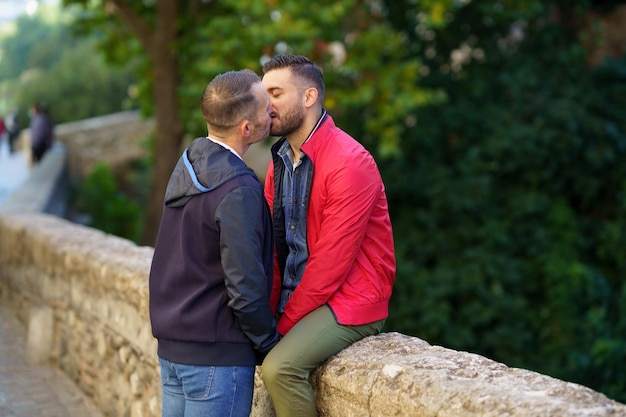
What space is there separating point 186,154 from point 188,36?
10495 mm

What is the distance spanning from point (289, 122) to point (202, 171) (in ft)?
1.43

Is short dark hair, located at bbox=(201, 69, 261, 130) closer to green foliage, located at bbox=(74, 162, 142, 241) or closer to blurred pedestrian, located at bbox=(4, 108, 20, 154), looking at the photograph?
green foliage, located at bbox=(74, 162, 142, 241)

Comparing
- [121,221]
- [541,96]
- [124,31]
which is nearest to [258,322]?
[541,96]

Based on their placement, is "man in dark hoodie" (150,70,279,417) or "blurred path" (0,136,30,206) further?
"blurred path" (0,136,30,206)

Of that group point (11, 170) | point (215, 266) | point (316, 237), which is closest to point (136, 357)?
point (316, 237)

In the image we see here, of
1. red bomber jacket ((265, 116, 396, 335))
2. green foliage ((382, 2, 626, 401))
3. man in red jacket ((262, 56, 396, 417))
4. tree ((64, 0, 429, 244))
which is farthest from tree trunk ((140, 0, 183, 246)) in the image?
red bomber jacket ((265, 116, 396, 335))

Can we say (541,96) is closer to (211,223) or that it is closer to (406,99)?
(406,99)

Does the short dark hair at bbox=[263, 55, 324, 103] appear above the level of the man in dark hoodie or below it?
above

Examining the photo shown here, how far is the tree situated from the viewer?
10188 mm

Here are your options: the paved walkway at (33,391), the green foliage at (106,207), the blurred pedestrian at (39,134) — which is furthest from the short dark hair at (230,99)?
the blurred pedestrian at (39,134)

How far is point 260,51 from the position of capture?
34.1 ft

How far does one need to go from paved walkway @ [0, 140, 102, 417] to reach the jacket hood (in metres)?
2.83

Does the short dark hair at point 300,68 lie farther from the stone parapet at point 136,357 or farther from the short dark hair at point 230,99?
the stone parapet at point 136,357

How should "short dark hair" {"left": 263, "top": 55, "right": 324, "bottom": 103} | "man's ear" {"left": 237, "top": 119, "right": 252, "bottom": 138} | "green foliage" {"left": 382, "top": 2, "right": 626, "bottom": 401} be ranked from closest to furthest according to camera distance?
"man's ear" {"left": 237, "top": 119, "right": 252, "bottom": 138}
"short dark hair" {"left": 263, "top": 55, "right": 324, "bottom": 103}
"green foliage" {"left": 382, "top": 2, "right": 626, "bottom": 401}
